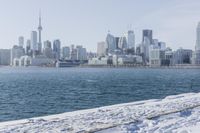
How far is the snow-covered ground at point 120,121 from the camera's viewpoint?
11.1 meters

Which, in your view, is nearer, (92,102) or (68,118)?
(68,118)

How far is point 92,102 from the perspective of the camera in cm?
3831

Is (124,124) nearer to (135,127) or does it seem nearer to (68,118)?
(135,127)

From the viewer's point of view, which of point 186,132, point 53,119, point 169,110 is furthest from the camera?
point 169,110

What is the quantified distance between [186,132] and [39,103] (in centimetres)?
2694

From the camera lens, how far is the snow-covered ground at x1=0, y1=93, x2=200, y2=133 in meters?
11.1

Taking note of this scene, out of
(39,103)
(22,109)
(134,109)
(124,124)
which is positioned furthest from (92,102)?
(124,124)

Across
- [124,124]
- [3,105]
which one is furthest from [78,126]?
[3,105]

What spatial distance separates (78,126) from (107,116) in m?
2.08

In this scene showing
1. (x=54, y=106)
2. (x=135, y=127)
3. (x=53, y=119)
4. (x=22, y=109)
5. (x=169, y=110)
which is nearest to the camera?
(x=135, y=127)

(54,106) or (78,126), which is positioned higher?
(78,126)

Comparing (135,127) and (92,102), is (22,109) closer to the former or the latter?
(92,102)

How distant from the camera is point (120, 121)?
40.6ft

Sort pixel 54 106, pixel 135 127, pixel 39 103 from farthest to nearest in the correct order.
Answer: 1. pixel 39 103
2. pixel 54 106
3. pixel 135 127
